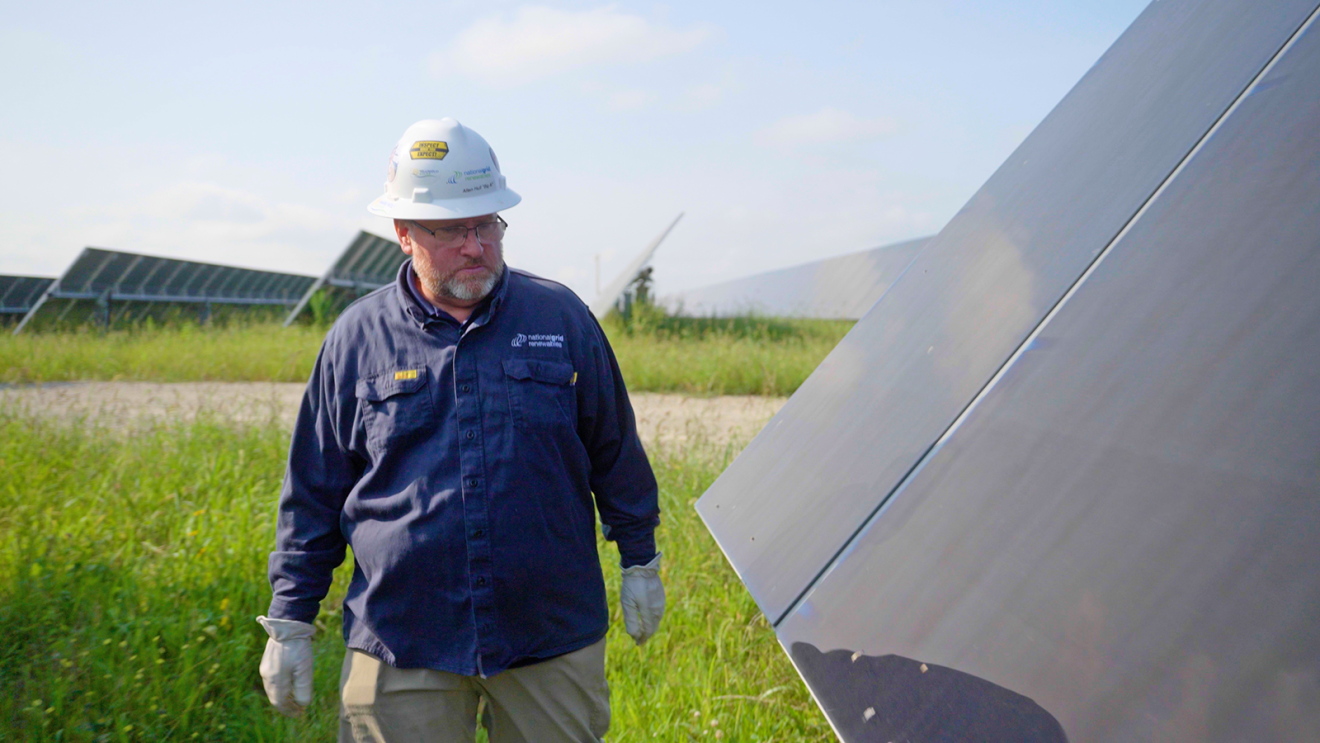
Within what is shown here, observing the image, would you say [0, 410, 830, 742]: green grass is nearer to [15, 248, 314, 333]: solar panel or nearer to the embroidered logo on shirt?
the embroidered logo on shirt

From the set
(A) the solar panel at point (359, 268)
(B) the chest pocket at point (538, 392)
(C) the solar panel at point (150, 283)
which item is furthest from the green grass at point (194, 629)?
(C) the solar panel at point (150, 283)

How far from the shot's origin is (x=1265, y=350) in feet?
3.64

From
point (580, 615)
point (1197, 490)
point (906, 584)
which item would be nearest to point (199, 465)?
point (580, 615)

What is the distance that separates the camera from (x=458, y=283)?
1.87 m

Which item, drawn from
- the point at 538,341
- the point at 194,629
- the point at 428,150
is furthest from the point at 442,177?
the point at 194,629

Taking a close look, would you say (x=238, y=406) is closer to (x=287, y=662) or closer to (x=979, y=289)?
(x=287, y=662)

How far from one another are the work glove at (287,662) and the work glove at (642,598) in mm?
753

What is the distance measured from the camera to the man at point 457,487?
5.76ft

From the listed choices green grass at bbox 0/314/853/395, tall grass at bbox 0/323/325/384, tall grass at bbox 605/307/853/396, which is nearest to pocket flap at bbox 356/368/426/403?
tall grass at bbox 605/307/853/396

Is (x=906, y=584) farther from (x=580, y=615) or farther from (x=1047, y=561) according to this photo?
(x=580, y=615)

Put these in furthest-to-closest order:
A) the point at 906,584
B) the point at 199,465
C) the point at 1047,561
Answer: the point at 199,465, the point at 906,584, the point at 1047,561

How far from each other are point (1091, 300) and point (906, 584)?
1.91 ft

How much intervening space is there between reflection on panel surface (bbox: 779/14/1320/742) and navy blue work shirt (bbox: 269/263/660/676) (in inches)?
22.9

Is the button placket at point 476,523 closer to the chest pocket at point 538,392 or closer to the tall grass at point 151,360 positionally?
the chest pocket at point 538,392
